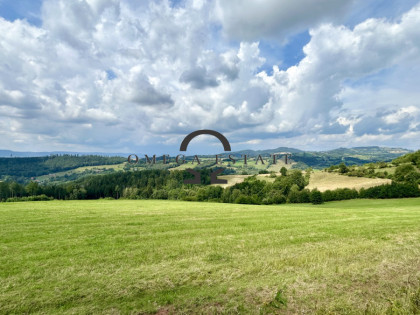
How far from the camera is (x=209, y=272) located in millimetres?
8062

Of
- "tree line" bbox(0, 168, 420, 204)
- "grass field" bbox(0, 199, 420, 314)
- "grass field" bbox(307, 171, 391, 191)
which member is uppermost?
"grass field" bbox(0, 199, 420, 314)

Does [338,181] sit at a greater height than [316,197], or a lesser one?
greater

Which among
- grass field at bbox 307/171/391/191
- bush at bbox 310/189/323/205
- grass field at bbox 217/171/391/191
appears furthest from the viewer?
grass field at bbox 217/171/391/191

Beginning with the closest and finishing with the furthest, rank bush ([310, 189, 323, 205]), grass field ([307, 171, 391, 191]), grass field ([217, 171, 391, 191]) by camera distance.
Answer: bush ([310, 189, 323, 205]), grass field ([307, 171, 391, 191]), grass field ([217, 171, 391, 191])

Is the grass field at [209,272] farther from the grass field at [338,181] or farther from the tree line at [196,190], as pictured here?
the grass field at [338,181]

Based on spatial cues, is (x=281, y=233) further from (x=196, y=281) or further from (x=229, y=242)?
(x=196, y=281)

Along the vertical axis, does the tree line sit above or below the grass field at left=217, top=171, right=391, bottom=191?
below

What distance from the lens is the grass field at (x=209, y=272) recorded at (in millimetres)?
6086

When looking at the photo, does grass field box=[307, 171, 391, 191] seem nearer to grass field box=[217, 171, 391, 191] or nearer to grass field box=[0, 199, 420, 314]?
grass field box=[217, 171, 391, 191]

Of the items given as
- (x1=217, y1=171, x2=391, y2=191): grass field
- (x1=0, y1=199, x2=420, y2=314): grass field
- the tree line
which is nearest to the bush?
the tree line

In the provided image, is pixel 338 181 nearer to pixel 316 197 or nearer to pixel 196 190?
pixel 316 197

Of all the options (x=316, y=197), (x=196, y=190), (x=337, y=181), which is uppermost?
(x=337, y=181)

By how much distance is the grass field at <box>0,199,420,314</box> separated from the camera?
6086 mm

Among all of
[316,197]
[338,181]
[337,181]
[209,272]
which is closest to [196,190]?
[316,197]
